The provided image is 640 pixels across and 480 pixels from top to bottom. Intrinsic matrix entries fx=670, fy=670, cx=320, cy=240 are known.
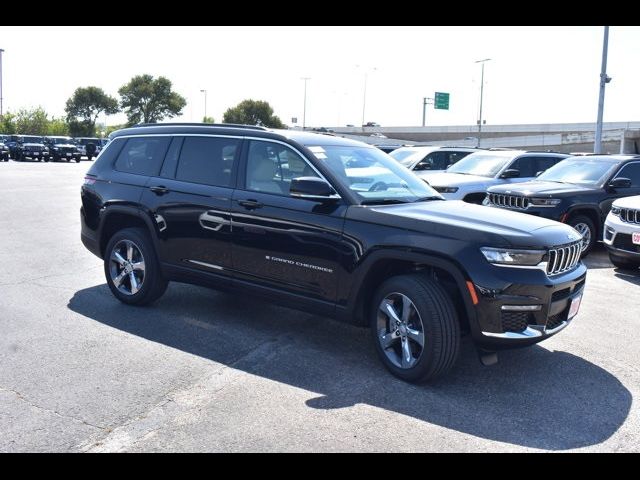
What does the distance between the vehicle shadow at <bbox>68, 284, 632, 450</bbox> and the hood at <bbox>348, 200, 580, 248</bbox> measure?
107cm

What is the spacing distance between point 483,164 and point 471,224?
30.6ft

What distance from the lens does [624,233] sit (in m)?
9.16

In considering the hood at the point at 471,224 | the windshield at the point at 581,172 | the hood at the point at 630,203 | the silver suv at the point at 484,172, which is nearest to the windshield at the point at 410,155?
the silver suv at the point at 484,172

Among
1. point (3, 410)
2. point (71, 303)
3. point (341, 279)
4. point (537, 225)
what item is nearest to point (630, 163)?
point (537, 225)

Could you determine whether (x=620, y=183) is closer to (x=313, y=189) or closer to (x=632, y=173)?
(x=632, y=173)

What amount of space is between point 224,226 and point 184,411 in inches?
81.6

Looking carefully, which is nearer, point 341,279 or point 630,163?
point 341,279

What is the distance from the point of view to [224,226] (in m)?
5.98

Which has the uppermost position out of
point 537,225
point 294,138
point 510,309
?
point 294,138

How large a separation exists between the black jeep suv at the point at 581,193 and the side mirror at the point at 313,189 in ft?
20.6

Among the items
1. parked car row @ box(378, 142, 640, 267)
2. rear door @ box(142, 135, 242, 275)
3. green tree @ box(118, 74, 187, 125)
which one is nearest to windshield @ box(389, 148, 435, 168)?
parked car row @ box(378, 142, 640, 267)

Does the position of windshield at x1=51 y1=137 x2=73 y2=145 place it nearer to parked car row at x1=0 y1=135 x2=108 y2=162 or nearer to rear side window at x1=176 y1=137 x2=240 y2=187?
parked car row at x1=0 y1=135 x2=108 y2=162
